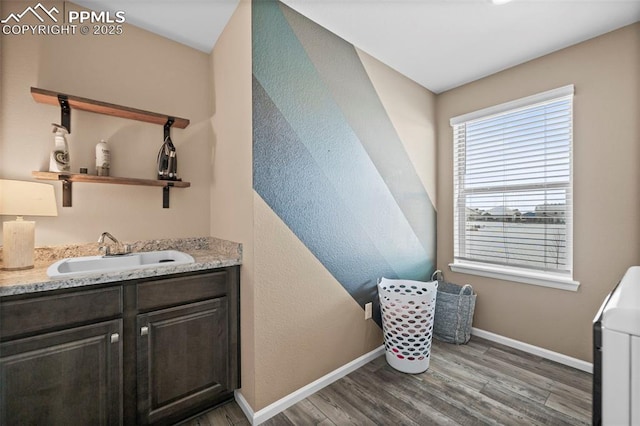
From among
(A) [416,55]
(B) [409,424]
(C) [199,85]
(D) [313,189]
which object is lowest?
(B) [409,424]

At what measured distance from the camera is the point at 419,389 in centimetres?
185

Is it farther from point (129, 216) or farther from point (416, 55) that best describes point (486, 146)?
point (129, 216)

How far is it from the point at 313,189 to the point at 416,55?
1.55 metres

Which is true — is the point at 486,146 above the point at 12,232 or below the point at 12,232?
above

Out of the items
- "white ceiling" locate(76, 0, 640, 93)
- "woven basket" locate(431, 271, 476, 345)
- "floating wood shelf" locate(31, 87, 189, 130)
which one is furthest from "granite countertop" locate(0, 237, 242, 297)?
"woven basket" locate(431, 271, 476, 345)

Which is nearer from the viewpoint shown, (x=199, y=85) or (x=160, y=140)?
(x=160, y=140)

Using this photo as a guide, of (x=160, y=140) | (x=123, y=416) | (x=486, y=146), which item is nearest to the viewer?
(x=123, y=416)

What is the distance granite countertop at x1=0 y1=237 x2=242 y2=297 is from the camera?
1155 mm

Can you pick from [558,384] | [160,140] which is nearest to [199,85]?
[160,140]

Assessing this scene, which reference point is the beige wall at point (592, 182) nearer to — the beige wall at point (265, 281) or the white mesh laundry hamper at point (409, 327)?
the white mesh laundry hamper at point (409, 327)

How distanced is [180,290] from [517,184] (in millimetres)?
2820

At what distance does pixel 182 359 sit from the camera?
154cm

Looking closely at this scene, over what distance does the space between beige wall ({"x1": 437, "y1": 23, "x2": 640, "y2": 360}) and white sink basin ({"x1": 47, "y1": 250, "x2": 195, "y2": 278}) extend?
110 inches

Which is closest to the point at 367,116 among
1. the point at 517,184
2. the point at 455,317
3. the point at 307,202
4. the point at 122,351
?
the point at 307,202
